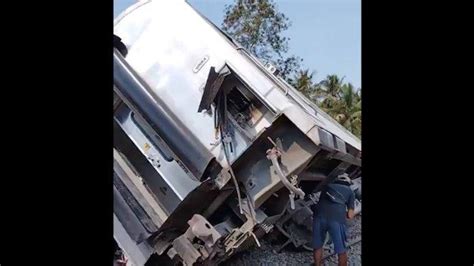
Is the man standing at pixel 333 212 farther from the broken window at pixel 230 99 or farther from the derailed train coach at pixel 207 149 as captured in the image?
the broken window at pixel 230 99

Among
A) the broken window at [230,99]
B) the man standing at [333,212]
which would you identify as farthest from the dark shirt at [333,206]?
the broken window at [230,99]

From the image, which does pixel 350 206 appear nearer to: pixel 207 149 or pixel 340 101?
pixel 340 101

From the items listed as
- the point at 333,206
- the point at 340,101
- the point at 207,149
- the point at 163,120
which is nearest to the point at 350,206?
the point at 333,206

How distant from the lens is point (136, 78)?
1895 mm

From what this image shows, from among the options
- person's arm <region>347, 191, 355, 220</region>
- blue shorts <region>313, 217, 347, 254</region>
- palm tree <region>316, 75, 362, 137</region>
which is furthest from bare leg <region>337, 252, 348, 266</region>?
palm tree <region>316, 75, 362, 137</region>

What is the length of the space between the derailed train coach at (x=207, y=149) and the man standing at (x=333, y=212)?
0.04m

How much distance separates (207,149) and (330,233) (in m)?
0.47

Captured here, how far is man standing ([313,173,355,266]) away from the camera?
1892 mm

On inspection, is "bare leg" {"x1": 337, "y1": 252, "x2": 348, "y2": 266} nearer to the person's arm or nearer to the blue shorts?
the blue shorts

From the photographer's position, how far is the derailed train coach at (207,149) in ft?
5.88
